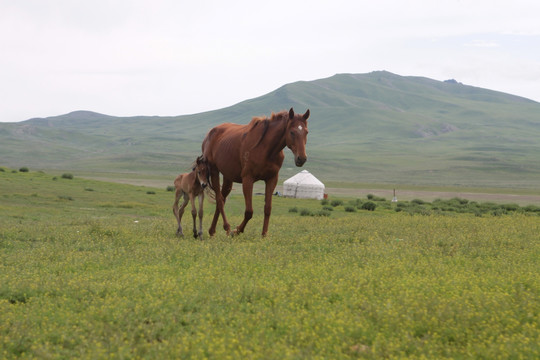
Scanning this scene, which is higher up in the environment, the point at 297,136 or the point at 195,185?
the point at 297,136

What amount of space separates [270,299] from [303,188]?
3885 centimetres

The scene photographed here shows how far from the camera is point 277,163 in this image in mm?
13289

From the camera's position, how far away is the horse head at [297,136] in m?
12.4

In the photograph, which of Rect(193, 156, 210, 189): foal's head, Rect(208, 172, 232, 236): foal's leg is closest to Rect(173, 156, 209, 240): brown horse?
Rect(193, 156, 210, 189): foal's head

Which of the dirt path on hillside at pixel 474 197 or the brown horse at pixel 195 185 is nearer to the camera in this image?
the brown horse at pixel 195 185

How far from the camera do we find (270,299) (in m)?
7.67

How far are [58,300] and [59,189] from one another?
30.8 m

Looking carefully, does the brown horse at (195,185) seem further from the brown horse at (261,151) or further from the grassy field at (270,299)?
the grassy field at (270,299)

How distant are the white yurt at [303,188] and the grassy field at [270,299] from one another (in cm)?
3321

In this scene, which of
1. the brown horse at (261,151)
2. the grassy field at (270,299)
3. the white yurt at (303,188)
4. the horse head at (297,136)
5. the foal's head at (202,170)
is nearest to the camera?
the grassy field at (270,299)

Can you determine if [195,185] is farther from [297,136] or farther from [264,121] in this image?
[297,136]

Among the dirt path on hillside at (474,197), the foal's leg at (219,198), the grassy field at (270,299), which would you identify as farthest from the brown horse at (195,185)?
the dirt path on hillside at (474,197)

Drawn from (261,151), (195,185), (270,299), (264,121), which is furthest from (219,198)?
(270,299)

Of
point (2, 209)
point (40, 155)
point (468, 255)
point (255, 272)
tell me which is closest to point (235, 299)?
point (255, 272)
